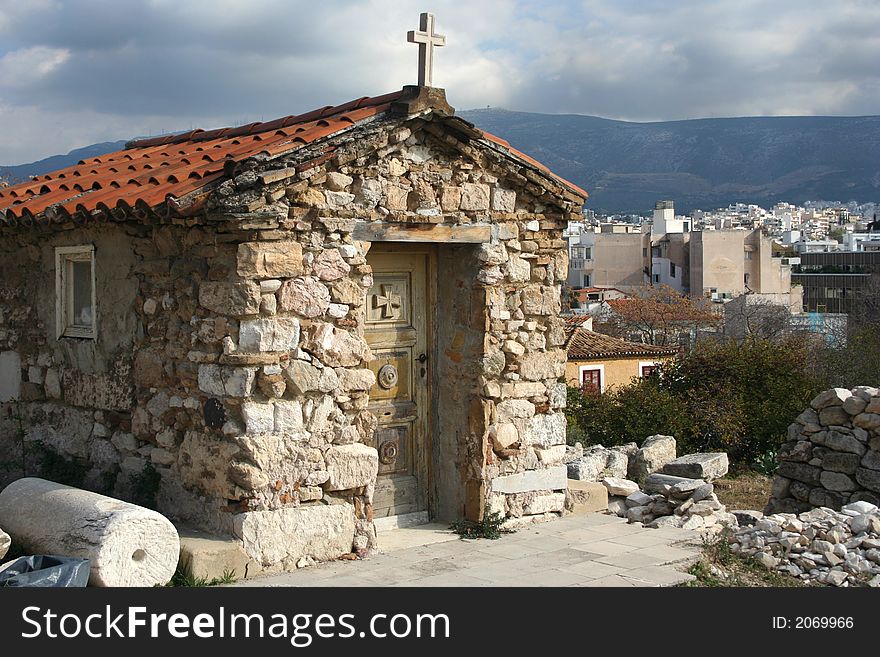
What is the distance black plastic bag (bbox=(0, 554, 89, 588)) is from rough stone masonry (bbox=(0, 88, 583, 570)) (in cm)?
115

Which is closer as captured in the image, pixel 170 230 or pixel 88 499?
pixel 88 499

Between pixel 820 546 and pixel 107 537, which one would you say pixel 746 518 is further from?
pixel 107 537

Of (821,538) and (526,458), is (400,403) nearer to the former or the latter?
(526,458)

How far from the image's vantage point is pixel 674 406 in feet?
68.3

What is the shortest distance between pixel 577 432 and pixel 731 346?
4698 millimetres

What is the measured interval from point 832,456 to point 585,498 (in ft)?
10.5

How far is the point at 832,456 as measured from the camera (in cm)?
1063

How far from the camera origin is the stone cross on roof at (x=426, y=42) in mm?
7891

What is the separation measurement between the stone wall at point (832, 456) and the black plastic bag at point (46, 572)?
24.8 feet

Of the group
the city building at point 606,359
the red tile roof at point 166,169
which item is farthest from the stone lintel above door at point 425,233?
the city building at point 606,359

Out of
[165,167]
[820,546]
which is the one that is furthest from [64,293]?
[820,546]

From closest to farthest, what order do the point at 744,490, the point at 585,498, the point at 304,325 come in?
the point at 304,325
the point at 585,498
the point at 744,490

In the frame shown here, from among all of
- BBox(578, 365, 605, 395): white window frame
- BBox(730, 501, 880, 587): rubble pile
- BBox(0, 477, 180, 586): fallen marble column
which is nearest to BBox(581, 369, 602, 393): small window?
BBox(578, 365, 605, 395): white window frame

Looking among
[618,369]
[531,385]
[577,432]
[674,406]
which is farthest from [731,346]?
[531,385]
